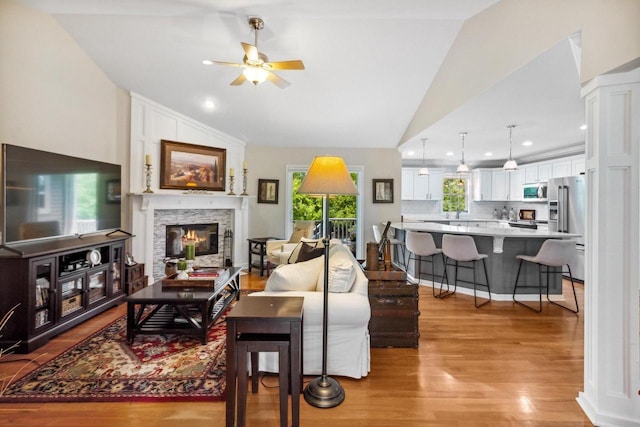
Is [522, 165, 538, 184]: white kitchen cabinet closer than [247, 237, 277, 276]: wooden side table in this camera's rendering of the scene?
No

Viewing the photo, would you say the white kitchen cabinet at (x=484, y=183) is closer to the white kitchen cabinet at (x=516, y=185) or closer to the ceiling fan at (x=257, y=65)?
the white kitchen cabinet at (x=516, y=185)

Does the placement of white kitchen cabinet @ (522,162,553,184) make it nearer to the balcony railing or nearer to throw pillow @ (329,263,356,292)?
the balcony railing

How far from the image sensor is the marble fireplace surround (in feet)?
14.2

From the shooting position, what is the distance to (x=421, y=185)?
7.88 meters

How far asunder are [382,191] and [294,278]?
434 centimetres

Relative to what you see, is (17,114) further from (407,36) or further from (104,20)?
(407,36)

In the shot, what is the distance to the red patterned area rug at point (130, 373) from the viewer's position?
2004 millimetres

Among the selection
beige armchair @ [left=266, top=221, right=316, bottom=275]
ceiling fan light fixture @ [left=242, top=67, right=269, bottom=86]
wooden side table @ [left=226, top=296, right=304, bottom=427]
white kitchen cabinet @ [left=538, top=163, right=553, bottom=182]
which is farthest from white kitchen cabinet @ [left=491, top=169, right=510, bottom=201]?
wooden side table @ [left=226, top=296, right=304, bottom=427]

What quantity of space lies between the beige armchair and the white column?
3.28m

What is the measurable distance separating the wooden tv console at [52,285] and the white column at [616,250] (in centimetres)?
411

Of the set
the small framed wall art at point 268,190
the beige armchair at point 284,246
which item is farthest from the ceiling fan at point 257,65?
the small framed wall art at point 268,190

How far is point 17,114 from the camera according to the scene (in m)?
2.91

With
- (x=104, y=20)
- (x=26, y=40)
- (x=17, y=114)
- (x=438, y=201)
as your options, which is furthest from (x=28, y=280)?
(x=438, y=201)

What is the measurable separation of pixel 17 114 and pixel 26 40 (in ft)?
2.52
